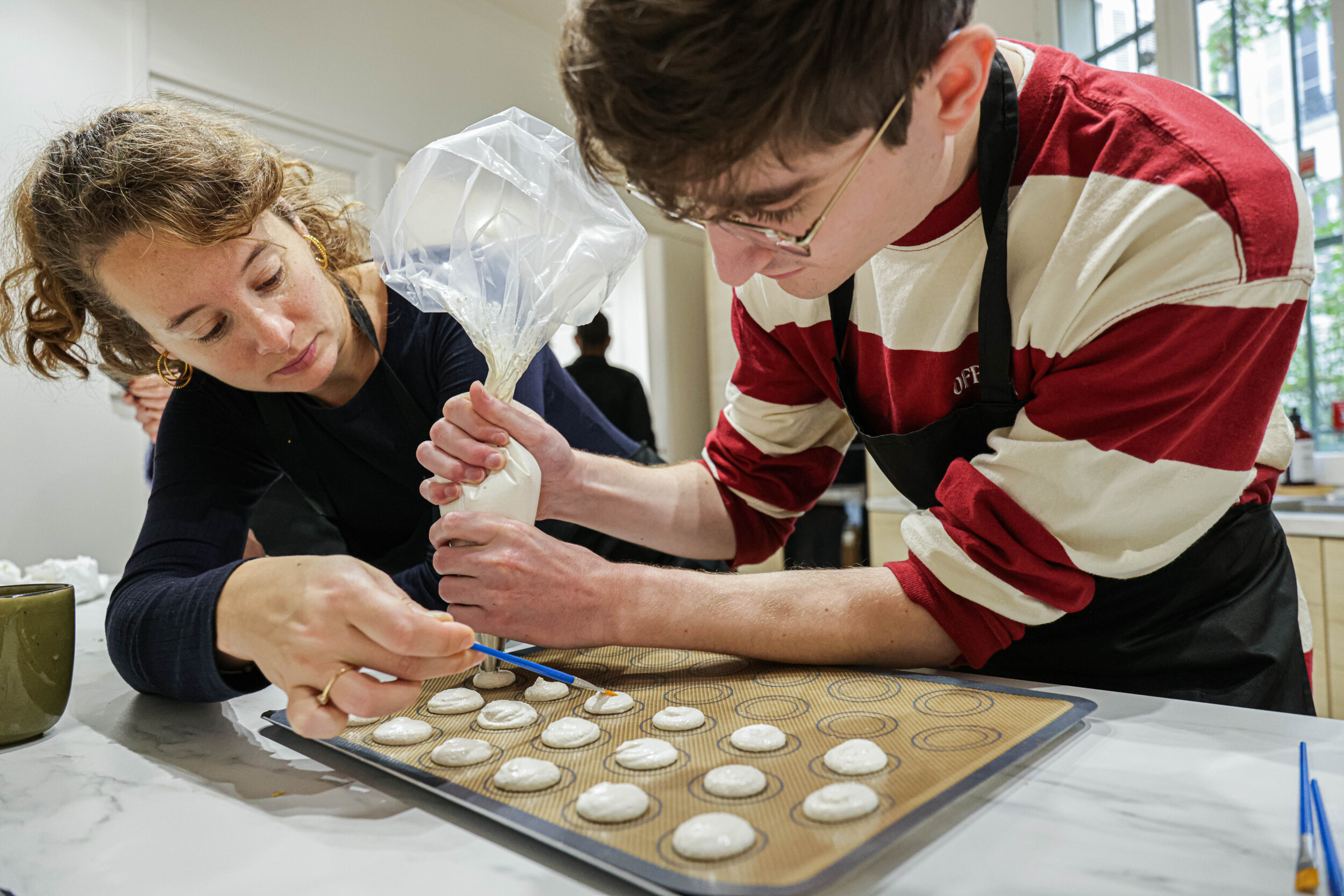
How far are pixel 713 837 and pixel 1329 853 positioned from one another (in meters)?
0.36

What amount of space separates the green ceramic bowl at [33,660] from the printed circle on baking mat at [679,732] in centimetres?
58

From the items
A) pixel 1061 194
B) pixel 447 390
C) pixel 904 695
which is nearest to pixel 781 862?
pixel 904 695

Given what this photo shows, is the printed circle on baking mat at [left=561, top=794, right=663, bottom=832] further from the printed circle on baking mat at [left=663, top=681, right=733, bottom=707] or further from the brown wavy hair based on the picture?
the brown wavy hair

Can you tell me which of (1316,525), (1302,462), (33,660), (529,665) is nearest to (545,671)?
(529,665)

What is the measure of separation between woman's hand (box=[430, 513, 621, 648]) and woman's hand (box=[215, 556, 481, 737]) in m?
0.13

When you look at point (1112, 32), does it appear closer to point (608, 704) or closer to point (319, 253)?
Result: point (319, 253)

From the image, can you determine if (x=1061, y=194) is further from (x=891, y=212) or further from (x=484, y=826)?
(x=484, y=826)

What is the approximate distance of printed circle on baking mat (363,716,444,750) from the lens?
738 millimetres

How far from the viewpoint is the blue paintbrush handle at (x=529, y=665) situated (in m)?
0.85

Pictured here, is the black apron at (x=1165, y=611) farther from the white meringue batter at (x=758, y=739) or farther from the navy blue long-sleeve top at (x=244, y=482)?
the navy blue long-sleeve top at (x=244, y=482)

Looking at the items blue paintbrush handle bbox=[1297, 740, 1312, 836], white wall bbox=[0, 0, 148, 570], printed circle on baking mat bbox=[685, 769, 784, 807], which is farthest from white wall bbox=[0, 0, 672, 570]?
blue paintbrush handle bbox=[1297, 740, 1312, 836]

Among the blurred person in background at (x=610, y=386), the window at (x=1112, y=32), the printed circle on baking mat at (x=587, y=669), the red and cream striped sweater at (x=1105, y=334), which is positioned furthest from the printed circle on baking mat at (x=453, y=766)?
the window at (x=1112, y=32)

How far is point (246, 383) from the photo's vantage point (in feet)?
3.73

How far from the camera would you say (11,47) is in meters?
2.66
